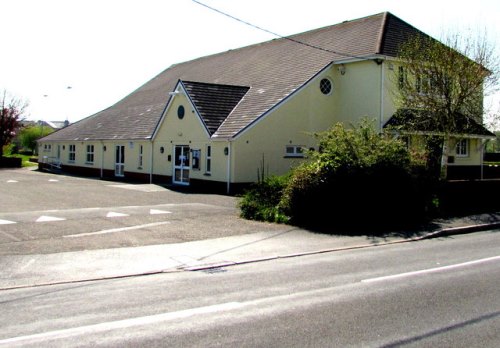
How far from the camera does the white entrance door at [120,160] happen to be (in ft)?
117

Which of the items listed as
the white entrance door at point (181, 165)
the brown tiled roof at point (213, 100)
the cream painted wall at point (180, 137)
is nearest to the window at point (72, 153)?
the cream painted wall at point (180, 137)

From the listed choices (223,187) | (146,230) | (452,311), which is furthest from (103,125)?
(452,311)

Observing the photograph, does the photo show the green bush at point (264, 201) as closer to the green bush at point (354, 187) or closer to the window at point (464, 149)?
the green bush at point (354, 187)

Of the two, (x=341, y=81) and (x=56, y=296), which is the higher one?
(x=341, y=81)

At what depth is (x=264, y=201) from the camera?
653 inches

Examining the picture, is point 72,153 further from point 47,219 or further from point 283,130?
point 47,219

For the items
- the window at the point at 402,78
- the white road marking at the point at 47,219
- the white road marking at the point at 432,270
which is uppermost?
the window at the point at 402,78

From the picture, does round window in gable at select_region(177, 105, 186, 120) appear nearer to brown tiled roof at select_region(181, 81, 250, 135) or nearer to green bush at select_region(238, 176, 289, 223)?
brown tiled roof at select_region(181, 81, 250, 135)

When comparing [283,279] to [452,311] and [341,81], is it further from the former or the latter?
[341,81]

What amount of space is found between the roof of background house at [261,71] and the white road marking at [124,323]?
18125mm

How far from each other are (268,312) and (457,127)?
16823mm

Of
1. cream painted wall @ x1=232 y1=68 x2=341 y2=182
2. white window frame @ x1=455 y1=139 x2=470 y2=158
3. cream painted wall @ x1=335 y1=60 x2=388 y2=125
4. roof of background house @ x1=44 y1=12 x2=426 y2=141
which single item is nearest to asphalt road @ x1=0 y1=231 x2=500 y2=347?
cream painted wall @ x1=232 y1=68 x2=341 y2=182

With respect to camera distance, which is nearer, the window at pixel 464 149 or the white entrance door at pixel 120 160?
the window at pixel 464 149

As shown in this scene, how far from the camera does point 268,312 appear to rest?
6617 millimetres
